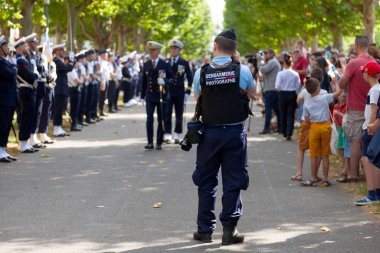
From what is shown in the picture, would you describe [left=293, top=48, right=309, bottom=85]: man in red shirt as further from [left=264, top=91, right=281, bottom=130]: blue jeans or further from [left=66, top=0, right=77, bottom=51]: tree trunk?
[left=66, top=0, right=77, bottom=51]: tree trunk

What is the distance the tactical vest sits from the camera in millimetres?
8258

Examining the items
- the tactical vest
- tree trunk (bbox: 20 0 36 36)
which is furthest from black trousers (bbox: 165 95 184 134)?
the tactical vest

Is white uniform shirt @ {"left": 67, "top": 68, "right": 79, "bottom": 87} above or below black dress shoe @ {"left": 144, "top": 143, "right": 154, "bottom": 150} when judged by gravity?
above

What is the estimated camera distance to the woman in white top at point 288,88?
19328 mm

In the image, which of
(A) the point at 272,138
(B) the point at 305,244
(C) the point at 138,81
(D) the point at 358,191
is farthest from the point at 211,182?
(C) the point at 138,81

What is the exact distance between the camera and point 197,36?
117 metres

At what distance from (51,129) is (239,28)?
6707cm

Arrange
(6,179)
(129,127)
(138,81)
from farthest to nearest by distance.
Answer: (138,81) → (129,127) → (6,179)

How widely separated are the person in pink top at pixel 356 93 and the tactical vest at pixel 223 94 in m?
4.01

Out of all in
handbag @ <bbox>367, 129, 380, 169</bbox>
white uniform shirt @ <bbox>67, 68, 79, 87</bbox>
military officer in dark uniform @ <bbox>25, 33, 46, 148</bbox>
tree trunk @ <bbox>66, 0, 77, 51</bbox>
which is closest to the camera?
handbag @ <bbox>367, 129, 380, 169</bbox>

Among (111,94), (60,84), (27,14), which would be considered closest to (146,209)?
(60,84)

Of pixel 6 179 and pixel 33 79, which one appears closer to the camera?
pixel 6 179

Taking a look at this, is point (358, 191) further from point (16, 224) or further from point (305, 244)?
point (16, 224)

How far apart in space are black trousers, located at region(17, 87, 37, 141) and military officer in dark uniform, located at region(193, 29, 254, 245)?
862 cm
